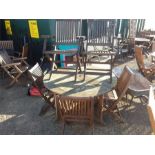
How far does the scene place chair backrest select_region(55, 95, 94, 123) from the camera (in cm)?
309

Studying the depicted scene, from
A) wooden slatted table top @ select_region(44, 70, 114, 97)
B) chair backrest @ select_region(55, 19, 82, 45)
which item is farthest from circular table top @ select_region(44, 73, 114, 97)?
chair backrest @ select_region(55, 19, 82, 45)

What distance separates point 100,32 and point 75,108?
2.27m

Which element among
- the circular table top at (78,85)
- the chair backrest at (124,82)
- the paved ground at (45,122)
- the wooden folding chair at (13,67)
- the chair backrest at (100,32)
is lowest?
the paved ground at (45,122)

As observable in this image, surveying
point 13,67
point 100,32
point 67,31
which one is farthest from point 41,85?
point 13,67

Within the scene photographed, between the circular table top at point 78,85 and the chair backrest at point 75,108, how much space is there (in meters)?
0.32

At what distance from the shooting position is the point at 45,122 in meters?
4.04

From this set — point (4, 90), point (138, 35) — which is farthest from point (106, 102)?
point (138, 35)

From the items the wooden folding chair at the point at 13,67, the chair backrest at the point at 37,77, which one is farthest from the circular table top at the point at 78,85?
the wooden folding chair at the point at 13,67

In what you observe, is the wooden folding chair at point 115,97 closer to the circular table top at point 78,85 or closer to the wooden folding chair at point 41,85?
the circular table top at point 78,85

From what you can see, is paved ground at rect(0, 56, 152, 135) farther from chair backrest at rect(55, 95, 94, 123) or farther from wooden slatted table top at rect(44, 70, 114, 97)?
wooden slatted table top at rect(44, 70, 114, 97)

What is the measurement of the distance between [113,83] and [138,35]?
22.3 feet

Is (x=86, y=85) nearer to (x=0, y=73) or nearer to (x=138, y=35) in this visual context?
(x=0, y=73)

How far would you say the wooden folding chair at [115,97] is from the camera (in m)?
3.51

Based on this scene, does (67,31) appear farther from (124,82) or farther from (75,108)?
(75,108)
